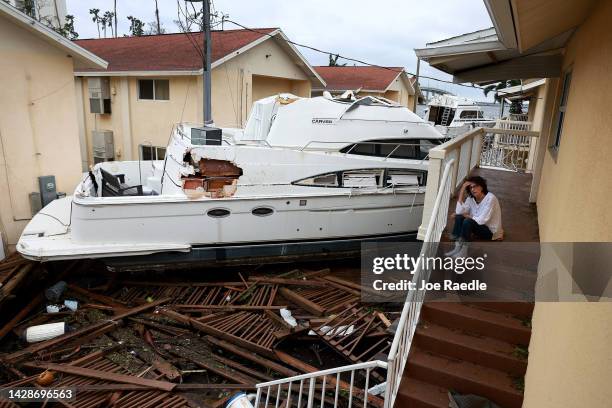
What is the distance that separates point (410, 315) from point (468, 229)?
4.78 feet

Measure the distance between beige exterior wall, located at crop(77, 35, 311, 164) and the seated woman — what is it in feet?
34.1

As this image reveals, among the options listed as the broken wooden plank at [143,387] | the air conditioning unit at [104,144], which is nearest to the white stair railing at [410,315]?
the broken wooden plank at [143,387]

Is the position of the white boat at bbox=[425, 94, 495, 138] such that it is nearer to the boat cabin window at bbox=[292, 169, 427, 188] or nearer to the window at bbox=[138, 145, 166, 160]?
the window at bbox=[138, 145, 166, 160]

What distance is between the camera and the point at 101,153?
1612 centimetres

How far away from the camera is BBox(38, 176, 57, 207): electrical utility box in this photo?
8.72 meters

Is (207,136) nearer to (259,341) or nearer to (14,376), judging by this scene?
(259,341)

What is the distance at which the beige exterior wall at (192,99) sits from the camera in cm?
1389

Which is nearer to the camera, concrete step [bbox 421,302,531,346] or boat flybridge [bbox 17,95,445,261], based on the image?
concrete step [bbox 421,302,531,346]

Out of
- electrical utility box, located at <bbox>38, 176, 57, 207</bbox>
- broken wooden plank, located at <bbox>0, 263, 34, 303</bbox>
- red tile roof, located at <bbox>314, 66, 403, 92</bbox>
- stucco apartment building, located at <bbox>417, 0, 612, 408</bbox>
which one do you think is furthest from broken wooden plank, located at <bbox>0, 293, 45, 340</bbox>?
red tile roof, located at <bbox>314, 66, 403, 92</bbox>

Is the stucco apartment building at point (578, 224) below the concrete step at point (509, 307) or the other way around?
the other way around

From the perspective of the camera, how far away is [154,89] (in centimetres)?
1467

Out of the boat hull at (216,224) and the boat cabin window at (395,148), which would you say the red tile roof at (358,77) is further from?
the boat hull at (216,224)

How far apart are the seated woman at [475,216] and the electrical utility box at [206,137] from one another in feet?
15.3

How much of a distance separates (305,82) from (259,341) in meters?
13.1
